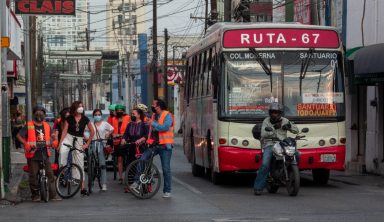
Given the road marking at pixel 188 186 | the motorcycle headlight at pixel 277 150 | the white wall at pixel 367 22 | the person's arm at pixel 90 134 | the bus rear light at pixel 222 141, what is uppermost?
the white wall at pixel 367 22

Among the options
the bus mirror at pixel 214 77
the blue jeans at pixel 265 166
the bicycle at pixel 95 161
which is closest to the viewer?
the blue jeans at pixel 265 166

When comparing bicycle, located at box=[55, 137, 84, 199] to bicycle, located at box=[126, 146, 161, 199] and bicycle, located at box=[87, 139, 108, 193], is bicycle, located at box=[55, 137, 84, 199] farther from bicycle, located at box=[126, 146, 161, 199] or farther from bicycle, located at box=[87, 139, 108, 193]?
bicycle, located at box=[126, 146, 161, 199]

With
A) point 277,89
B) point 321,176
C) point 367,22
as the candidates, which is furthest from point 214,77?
point 367,22

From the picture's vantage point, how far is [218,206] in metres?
13.7

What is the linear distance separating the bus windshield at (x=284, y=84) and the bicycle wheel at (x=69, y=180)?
3.22 meters

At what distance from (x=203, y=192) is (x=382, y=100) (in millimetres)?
7174

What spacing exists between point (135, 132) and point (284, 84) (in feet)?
10.4

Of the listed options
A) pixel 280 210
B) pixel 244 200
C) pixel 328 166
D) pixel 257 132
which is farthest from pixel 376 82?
pixel 280 210

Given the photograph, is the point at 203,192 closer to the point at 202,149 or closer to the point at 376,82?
the point at 202,149

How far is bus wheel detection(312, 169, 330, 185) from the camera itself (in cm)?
1823

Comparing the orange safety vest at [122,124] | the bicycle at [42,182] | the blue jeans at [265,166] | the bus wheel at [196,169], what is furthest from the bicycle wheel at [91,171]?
the bus wheel at [196,169]

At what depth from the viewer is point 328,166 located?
17047 mm

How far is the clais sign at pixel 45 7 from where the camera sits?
26.1 m

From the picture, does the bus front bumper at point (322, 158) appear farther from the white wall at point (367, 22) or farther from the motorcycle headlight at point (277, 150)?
the white wall at point (367, 22)
